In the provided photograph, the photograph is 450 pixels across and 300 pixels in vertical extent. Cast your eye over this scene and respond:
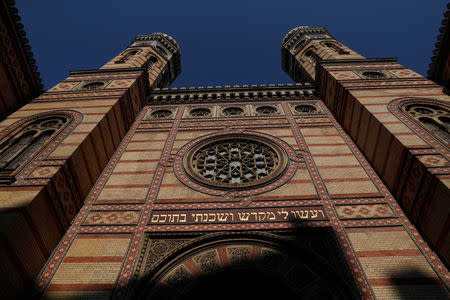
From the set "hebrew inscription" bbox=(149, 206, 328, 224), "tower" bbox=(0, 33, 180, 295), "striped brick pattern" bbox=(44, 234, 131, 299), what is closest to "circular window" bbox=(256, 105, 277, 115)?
"tower" bbox=(0, 33, 180, 295)

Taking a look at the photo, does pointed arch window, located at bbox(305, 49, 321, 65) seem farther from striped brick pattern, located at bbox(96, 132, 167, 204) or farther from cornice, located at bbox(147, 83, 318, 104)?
striped brick pattern, located at bbox(96, 132, 167, 204)

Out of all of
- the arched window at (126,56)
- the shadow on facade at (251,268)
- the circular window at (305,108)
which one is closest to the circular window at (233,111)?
the circular window at (305,108)

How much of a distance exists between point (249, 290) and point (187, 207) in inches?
72.3

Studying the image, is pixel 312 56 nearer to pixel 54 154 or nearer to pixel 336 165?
pixel 336 165

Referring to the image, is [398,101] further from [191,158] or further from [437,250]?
[191,158]

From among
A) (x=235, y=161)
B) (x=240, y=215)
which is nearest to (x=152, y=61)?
(x=235, y=161)

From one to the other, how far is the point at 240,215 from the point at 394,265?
2484mm

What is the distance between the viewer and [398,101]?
6965mm

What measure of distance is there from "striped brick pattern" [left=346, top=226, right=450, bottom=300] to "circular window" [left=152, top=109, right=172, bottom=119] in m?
6.53

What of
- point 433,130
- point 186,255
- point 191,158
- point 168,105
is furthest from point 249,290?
point 168,105

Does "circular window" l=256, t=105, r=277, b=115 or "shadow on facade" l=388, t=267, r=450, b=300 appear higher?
"circular window" l=256, t=105, r=277, b=115

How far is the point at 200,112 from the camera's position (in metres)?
9.21

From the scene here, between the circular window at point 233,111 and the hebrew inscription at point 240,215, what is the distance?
4.52 meters

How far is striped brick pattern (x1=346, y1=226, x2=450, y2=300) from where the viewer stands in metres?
3.65
